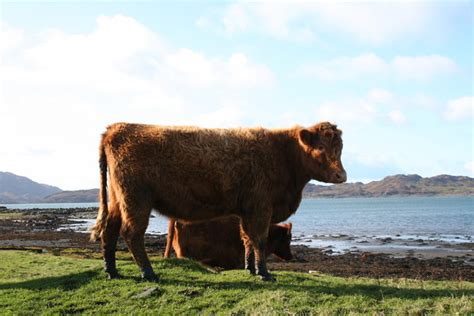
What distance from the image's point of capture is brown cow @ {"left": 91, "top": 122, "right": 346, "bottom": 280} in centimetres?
1007

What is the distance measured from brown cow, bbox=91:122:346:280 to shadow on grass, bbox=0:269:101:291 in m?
0.59

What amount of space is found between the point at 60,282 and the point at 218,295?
146 inches

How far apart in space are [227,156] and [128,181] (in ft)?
6.77

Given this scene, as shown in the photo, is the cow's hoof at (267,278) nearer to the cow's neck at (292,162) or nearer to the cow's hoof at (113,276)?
the cow's neck at (292,162)

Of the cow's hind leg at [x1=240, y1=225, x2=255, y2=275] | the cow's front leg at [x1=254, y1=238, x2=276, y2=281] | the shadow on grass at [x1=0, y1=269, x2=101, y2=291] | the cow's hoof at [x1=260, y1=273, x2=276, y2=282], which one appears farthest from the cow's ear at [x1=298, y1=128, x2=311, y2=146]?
the shadow on grass at [x1=0, y1=269, x2=101, y2=291]

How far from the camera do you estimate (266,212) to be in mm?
10625

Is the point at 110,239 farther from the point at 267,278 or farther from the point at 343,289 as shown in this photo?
the point at 343,289

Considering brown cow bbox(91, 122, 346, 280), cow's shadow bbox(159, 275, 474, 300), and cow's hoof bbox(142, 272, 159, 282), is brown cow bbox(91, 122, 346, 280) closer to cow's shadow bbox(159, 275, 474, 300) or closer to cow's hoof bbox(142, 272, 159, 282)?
cow's hoof bbox(142, 272, 159, 282)

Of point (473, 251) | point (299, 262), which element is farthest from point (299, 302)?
point (473, 251)

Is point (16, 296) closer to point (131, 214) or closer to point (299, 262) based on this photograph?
point (131, 214)

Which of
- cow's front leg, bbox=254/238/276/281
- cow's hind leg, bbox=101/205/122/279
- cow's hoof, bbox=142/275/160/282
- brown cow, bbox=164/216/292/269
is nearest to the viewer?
cow's hoof, bbox=142/275/160/282

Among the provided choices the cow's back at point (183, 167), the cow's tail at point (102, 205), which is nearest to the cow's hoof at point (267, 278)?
the cow's back at point (183, 167)

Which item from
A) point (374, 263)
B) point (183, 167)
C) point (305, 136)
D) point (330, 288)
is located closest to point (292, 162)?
point (305, 136)

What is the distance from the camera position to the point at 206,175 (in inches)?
404
